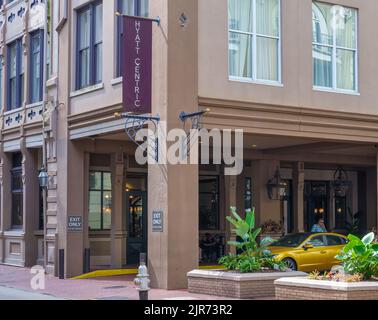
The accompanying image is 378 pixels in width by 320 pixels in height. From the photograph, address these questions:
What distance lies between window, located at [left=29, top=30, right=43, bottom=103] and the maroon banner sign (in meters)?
7.99

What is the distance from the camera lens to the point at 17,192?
88.4 ft

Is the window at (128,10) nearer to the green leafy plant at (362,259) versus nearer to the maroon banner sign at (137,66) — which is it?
the maroon banner sign at (137,66)

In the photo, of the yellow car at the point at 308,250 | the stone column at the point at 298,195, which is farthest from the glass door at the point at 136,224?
the stone column at the point at 298,195

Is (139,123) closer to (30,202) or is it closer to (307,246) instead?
(307,246)

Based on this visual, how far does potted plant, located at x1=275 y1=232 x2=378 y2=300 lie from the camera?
1270cm

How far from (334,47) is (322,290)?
1040 cm

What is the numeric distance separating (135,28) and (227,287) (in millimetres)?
7138

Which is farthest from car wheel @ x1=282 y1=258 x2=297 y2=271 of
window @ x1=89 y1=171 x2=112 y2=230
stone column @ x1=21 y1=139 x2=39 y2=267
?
stone column @ x1=21 y1=139 x2=39 y2=267

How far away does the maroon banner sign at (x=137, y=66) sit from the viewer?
58.2 ft

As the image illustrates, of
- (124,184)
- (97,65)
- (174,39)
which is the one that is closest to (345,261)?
(174,39)

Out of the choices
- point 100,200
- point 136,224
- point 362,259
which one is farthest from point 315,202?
point 362,259

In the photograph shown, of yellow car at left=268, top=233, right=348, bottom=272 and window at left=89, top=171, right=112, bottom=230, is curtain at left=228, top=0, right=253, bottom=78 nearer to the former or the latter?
yellow car at left=268, top=233, right=348, bottom=272

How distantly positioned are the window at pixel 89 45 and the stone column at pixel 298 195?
10527 mm
